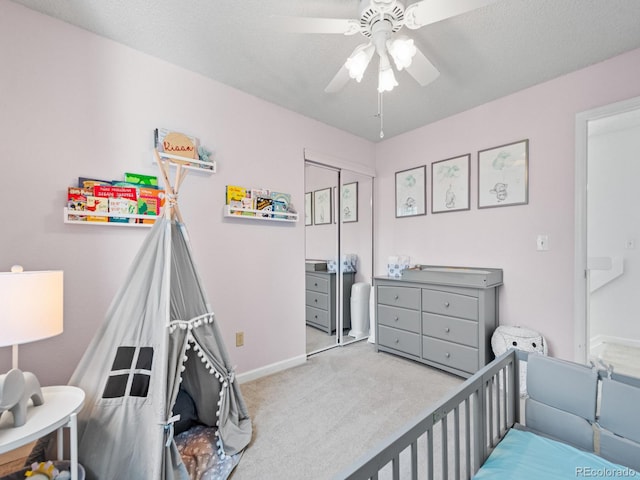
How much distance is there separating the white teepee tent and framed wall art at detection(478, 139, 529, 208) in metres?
2.59

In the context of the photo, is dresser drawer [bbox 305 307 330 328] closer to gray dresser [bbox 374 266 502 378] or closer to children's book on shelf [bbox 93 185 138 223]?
gray dresser [bbox 374 266 502 378]

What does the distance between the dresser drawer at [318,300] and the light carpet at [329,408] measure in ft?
1.87

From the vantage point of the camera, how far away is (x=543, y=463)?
41.0 inches

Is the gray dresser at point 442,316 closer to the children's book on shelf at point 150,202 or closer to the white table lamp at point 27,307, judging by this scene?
the children's book on shelf at point 150,202

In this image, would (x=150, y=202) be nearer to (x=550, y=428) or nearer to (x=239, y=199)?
(x=239, y=199)

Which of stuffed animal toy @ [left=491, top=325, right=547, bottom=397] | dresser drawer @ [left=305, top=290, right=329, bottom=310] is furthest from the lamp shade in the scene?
stuffed animal toy @ [left=491, top=325, right=547, bottom=397]

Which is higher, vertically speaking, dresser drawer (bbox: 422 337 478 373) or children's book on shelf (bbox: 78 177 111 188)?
children's book on shelf (bbox: 78 177 111 188)

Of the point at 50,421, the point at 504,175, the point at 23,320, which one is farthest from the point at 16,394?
the point at 504,175

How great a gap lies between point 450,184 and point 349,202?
115 centimetres

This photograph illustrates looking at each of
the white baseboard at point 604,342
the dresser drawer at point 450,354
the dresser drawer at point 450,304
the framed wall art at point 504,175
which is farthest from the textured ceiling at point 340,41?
the white baseboard at point 604,342

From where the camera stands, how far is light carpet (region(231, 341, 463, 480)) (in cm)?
154

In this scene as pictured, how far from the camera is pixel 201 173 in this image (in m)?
2.22

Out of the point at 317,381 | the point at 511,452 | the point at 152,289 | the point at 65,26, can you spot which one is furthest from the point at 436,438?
the point at 65,26

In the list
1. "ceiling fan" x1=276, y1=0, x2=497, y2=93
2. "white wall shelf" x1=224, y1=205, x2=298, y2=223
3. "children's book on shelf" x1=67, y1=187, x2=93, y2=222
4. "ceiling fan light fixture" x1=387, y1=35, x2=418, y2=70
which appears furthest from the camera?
"white wall shelf" x1=224, y1=205, x2=298, y2=223
